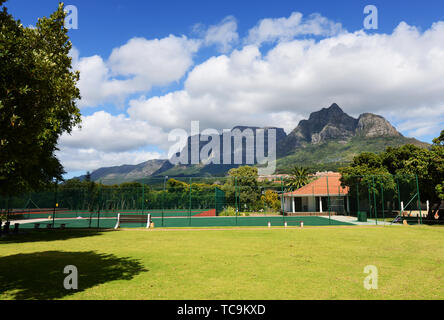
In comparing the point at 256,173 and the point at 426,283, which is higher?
the point at 256,173

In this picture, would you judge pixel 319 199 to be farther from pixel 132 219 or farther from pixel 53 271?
pixel 53 271

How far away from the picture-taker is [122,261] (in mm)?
9859

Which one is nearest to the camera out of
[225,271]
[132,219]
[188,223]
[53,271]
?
[225,271]

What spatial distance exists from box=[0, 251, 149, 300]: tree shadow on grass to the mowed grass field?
0.02 metres

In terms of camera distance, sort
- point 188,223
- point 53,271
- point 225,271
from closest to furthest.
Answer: point 225,271 < point 53,271 < point 188,223

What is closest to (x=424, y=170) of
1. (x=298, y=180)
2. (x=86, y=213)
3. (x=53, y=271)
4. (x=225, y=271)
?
(x=225, y=271)

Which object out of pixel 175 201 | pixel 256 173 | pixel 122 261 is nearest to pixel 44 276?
pixel 122 261

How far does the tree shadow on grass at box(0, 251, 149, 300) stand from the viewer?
6.53m

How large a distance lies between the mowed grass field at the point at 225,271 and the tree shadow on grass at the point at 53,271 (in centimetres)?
2

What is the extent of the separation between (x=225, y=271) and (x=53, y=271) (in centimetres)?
510

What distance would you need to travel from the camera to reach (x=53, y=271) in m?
8.49

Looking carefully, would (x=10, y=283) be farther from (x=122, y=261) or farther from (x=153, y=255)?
(x=153, y=255)

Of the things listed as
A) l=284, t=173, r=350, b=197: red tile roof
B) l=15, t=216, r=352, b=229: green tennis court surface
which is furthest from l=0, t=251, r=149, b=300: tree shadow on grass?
l=284, t=173, r=350, b=197: red tile roof
